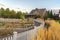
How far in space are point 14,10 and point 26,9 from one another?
1.93 ft

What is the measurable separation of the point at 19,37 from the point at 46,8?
3.75 meters

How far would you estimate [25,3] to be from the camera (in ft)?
21.3

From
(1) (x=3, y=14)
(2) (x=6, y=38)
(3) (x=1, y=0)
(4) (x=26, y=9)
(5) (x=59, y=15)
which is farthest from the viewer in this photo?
(1) (x=3, y=14)

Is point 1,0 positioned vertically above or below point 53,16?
above

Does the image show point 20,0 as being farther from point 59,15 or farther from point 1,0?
point 59,15

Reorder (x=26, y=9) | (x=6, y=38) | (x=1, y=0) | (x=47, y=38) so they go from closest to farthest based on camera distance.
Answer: (x=6, y=38) → (x=47, y=38) → (x=26, y=9) → (x=1, y=0)

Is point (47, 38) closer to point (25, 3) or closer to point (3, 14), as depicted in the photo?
point (25, 3)

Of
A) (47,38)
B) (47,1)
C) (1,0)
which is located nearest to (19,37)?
(47,38)

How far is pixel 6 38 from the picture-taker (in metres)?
2.30

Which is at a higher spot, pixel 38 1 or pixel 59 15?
pixel 38 1

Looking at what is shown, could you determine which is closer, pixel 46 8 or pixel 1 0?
pixel 46 8

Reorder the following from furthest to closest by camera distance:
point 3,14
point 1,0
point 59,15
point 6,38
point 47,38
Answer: point 3,14 → point 1,0 → point 59,15 → point 47,38 → point 6,38

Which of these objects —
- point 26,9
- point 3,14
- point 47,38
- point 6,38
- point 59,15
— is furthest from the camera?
point 3,14

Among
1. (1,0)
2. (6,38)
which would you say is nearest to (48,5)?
(1,0)
